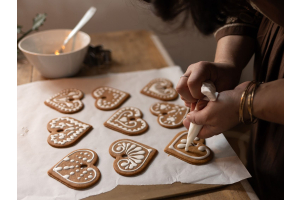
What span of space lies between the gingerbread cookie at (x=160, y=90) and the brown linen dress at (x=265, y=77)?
9.4 inches

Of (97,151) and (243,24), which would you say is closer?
(97,151)

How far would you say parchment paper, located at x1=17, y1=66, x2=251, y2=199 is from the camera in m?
0.63

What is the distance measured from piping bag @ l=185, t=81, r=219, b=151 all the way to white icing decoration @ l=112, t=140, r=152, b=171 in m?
0.11

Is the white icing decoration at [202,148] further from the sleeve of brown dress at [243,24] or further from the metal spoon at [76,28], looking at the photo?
the metal spoon at [76,28]

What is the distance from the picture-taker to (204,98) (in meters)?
0.67

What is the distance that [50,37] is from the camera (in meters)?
1.15

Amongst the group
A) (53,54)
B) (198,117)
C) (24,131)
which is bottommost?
(24,131)

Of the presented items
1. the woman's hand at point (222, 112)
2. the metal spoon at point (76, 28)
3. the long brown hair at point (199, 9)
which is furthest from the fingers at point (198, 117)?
the metal spoon at point (76, 28)

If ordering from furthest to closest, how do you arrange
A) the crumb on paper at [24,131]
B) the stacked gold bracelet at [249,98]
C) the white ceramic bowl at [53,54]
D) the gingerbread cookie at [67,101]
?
the white ceramic bowl at [53,54] < the gingerbread cookie at [67,101] < the crumb on paper at [24,131] < the stacked gold bracelet at [249,98]

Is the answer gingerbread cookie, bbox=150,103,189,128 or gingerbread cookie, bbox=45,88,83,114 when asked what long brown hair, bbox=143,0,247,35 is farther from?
gingerbread cookie, bbox=45,88,83,114

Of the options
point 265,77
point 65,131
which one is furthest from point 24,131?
point 265,77

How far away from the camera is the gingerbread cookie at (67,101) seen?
879mm

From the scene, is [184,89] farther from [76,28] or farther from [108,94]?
[76,28]

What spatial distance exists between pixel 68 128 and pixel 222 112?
0.44m
